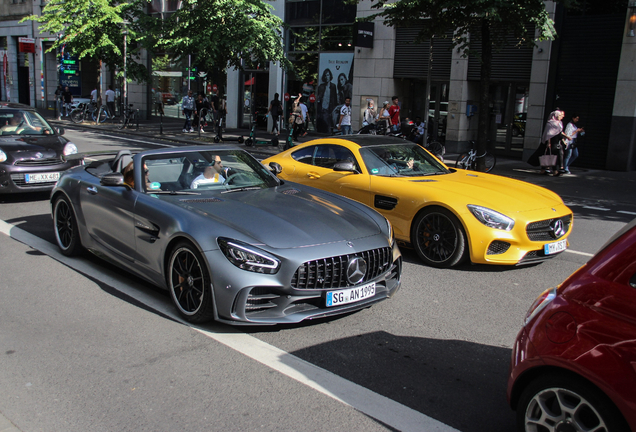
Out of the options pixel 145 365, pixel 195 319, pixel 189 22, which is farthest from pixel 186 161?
pixel 189 22

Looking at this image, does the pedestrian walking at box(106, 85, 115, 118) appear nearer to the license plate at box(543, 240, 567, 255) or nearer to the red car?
the license plate at box(543, 240, 567, 255)

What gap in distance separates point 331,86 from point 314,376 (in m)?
22.4

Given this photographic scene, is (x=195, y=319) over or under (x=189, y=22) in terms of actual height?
under

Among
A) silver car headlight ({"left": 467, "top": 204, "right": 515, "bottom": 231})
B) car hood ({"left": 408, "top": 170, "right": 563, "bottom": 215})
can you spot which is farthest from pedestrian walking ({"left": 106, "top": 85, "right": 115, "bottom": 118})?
silver car headlight ({"left": 467, "top": 204, "right": 515, "bottom": 231})

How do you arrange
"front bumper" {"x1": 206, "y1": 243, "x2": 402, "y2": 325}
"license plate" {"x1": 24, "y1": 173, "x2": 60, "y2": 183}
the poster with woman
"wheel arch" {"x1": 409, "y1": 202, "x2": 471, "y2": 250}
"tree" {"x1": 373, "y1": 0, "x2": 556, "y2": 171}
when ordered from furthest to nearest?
the poster with woman, "tree" {"x1": 373, "y1": 0, "x2": 556, "y2": 171}, "license plate" {"x1": 24, "y1": 173, "x2": 60, "y2": 183}, "wheel arch" {"x1": 409, "y1": 202, "x2": 471, "y2": 250}, "front bumper" {"x1": 206, "y1": 243, "x2": 402, "y2": 325}

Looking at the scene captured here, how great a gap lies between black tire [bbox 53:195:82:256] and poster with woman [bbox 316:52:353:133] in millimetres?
18933

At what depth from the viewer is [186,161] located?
595 centimetres

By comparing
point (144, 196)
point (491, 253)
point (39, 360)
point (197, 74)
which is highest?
point (197, 74)

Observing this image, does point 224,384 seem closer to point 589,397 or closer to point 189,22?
point 589,397

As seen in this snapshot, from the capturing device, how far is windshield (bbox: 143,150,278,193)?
5.68 m

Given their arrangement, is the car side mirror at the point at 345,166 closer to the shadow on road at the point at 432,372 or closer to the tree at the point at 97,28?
the shadow on road at the point at 432,372

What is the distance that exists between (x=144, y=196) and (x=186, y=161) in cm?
65

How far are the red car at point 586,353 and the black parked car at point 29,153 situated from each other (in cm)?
897

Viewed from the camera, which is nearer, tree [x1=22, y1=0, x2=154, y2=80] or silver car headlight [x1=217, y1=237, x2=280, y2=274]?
silver car headlight [x1=217, y1=237, x2=280, y2=274]
